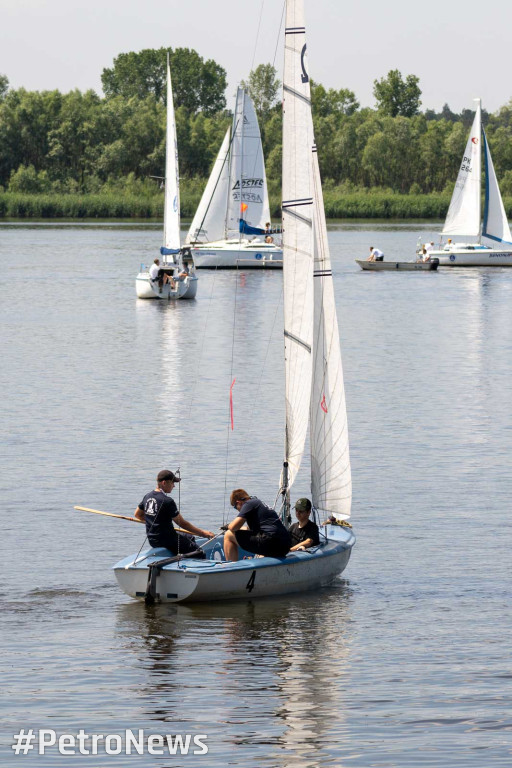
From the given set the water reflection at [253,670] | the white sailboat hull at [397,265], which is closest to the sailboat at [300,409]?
the water reflection at [253,670]

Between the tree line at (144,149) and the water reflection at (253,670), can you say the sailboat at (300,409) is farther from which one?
the tree line at (144,149)

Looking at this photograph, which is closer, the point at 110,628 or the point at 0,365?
the point at 110,628

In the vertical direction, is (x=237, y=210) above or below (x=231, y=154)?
below

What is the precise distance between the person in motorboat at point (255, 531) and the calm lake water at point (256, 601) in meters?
0.82

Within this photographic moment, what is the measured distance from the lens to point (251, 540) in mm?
18875

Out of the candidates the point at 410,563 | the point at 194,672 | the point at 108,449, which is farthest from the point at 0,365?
the point at 194,672

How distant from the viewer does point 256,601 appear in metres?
19.2

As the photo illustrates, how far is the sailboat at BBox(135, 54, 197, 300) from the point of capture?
6594 centimetres

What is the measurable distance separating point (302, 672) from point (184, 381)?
85.5ft

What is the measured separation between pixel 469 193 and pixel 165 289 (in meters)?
27.9

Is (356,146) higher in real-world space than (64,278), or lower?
higher

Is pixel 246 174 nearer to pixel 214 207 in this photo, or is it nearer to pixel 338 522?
pixel 214 207

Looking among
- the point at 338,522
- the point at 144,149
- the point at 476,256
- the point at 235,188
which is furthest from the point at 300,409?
the point at 144,149

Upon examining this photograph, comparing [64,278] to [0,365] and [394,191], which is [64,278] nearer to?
[0,365]
